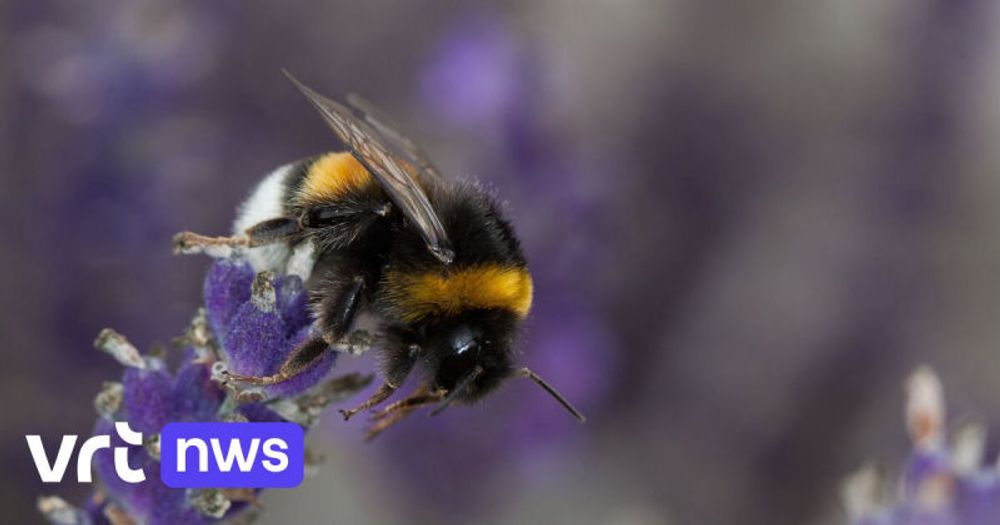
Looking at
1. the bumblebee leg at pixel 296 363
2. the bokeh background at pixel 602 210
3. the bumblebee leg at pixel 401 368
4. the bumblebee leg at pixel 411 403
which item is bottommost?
the bokeh background at pixel 602 210

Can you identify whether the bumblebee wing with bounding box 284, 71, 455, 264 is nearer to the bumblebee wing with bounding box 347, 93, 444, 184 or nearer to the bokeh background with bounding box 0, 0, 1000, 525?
the bumblebee wing with bounding box 347, 93, 444, 184

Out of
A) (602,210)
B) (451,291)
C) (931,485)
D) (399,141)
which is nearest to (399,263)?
(451,291)

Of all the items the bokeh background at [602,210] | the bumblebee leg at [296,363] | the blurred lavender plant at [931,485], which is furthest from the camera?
the bokeh background at [602,210]

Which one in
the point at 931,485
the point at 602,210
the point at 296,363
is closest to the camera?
the point at 296,363

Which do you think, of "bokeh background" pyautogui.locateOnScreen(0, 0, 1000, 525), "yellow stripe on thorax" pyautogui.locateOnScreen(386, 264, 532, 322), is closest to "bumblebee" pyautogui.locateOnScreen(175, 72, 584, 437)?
"yellow stripe on thorax" pyautogui.locateOnScreen(386, 264, 532, 322)

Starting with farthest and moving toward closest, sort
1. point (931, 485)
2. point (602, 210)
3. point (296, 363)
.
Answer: point (602, 210) → point (931, 485) → point (296, 363)

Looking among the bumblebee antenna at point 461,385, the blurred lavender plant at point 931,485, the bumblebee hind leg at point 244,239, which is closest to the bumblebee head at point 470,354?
the bumblebee antenna at point 461,385

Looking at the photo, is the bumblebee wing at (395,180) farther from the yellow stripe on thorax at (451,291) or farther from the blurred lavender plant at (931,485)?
the blurred lavender plant at (931,485)

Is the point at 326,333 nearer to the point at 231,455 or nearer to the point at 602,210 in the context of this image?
the point at 231,455
